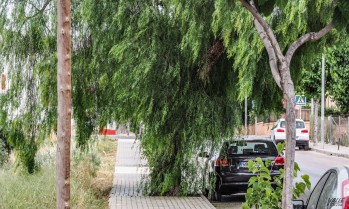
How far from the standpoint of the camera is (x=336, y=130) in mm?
52125

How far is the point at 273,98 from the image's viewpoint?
54.9ft

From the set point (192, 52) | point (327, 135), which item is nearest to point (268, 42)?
point (192, 52)

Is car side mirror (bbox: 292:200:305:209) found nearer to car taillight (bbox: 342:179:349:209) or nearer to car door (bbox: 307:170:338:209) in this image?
car door (bbox: 307:170:338:209)

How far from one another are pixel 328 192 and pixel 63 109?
8.76 ft

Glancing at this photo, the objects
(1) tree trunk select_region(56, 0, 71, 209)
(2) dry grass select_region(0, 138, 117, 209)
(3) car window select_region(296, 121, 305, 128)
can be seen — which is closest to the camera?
(1) tree trunk select_region(56, 0, 71, 209)

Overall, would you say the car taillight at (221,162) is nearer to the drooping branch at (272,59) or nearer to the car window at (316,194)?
the drooping branch at (272,59)

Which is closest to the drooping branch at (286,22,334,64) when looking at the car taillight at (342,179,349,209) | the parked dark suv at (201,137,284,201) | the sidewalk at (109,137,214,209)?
the car taillight at (342,179,349,209)

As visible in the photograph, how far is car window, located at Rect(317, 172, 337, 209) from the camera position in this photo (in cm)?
695

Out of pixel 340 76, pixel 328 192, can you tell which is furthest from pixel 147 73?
pixel 340 76

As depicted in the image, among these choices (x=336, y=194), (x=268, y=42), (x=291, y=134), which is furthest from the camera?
(x=268, y=42)

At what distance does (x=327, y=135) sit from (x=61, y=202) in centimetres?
4781

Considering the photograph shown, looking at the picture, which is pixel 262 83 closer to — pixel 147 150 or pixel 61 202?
pixel 147 150

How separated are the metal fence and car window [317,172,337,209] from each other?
42328 millimetres

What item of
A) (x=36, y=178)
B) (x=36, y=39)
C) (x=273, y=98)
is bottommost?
(x=36, y=178)
